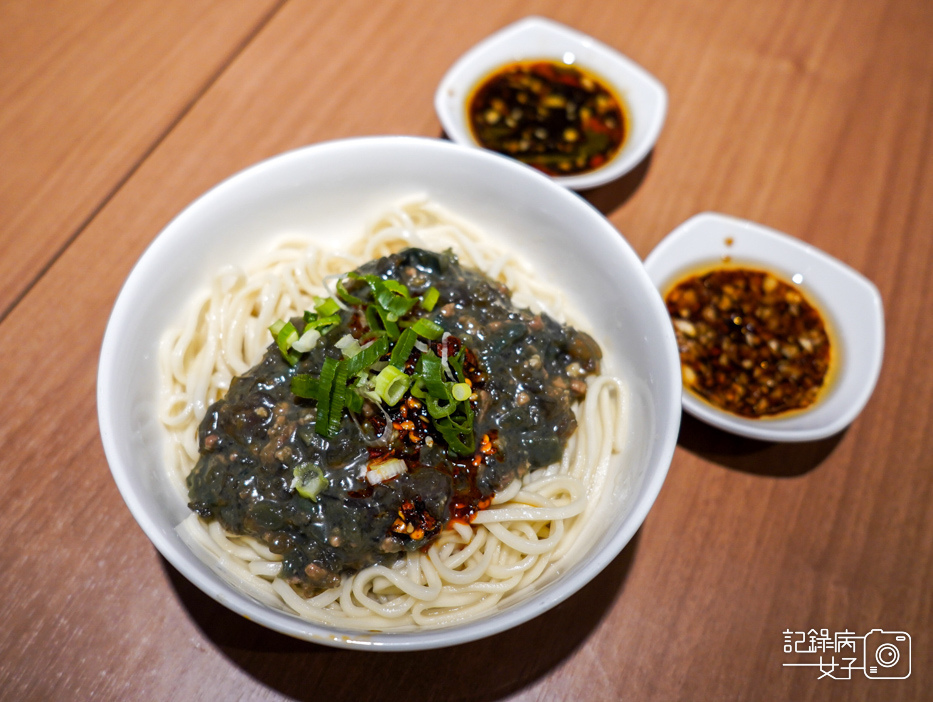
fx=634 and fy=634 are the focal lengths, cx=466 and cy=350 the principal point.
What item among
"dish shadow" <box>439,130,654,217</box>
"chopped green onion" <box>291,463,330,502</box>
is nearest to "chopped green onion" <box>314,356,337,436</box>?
"chopped green onion" <box>291,463,330,502</box>

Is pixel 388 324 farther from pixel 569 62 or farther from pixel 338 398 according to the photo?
pixel 569 62

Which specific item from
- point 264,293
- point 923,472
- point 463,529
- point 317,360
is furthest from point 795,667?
point 264,293

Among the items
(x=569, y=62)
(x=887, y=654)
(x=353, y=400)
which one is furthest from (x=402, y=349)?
(x=569, y=62)

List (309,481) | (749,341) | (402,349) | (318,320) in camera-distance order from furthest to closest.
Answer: (749,341)
(318,320)
(402,349)
(309,481)

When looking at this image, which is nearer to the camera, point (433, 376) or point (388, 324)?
point (433, 376)

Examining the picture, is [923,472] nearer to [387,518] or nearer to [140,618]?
[387,518]

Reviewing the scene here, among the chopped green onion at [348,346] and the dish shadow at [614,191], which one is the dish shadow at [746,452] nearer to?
the dish shadow at [614,191]
